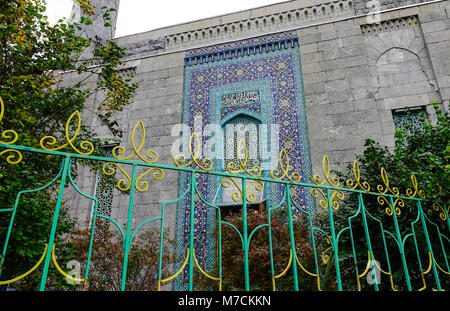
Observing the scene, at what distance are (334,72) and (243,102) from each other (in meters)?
1.94

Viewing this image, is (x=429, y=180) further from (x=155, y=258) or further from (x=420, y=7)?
(x=420, y=7)

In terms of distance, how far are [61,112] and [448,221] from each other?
195 inches

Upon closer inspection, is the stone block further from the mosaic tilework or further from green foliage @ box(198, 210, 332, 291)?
green foliage @ box(198, 210, 332, 291)

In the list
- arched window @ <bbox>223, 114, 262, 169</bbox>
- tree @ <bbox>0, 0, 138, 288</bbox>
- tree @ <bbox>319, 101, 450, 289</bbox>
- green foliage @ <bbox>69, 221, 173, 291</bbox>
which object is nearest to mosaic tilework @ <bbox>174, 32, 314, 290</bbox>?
arched window @ <bbox>223, 114, 262, 169</bbox>

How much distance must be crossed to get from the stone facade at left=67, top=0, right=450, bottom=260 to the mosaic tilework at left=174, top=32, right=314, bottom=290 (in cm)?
19

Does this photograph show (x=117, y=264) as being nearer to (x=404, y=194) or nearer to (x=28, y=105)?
(x=28, y=105)

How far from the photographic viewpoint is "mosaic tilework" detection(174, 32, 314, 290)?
6.14 meters

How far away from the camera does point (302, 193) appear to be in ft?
19.7

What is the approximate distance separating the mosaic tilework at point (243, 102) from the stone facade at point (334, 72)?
19 cm

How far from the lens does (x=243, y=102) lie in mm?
7012

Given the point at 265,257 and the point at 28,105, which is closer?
the point at 28,105

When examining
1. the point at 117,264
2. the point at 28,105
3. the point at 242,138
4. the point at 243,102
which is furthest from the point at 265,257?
the point at 28,105

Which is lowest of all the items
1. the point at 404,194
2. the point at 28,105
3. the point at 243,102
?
the point at 404,194
